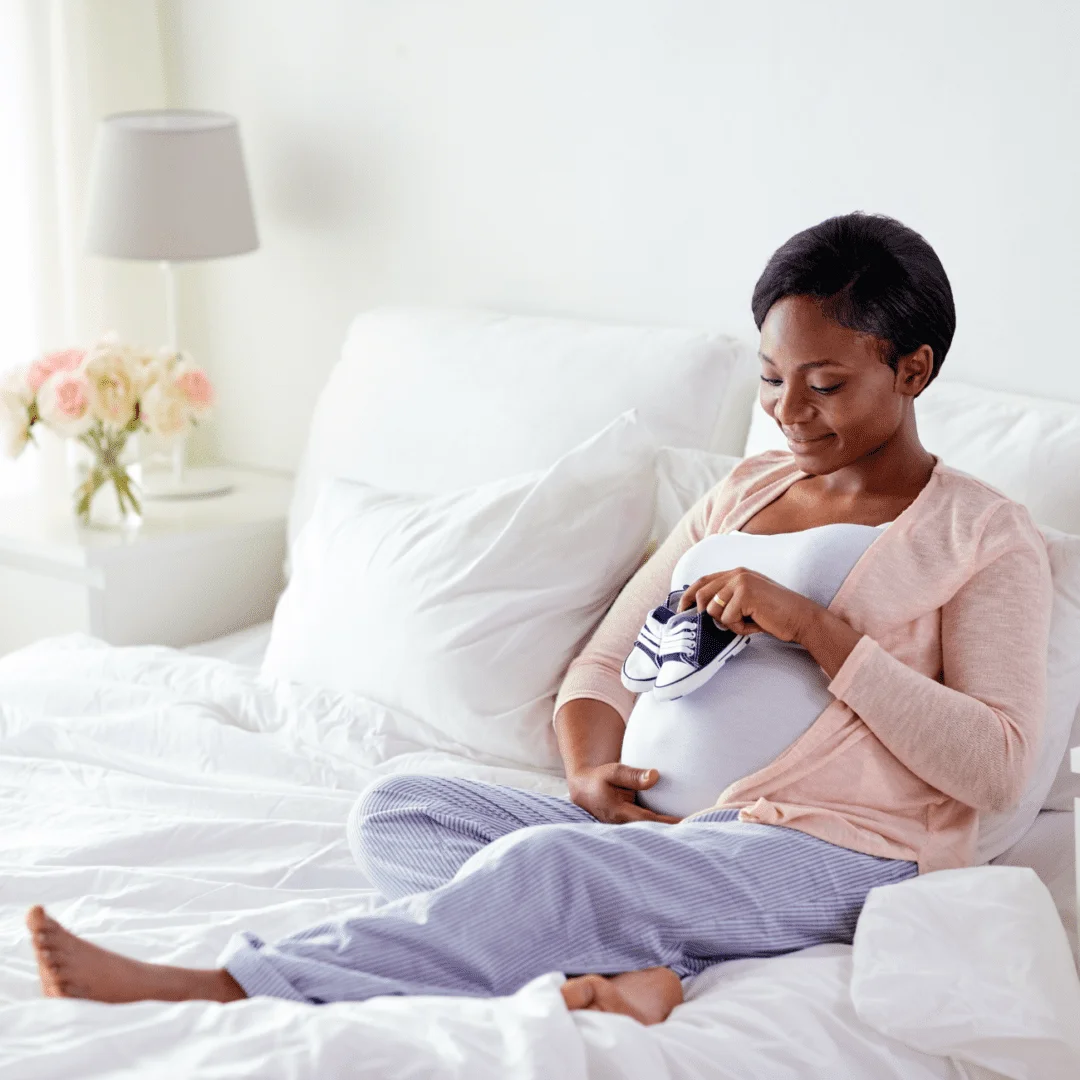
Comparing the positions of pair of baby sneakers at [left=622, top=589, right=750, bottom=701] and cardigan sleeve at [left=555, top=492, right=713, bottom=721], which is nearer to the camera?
pair of baby sneakers at [left=622, top=589, right=750, bottom=701]

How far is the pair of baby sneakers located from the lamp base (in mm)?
1397

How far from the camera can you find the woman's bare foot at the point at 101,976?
3.72ft

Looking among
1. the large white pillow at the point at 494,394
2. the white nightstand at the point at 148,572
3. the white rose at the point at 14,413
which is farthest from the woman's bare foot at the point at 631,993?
the white rose at the point at 14,413

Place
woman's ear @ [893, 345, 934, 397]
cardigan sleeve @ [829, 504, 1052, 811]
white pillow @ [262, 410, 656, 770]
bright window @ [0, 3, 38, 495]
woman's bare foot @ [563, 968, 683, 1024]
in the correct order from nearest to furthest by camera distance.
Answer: woman's bare foot @ [563, 968, 683, 1024]
cardigan sleeve @ [829, 504, 1052, 811]
woman's ear @ [893, 345, 934, 397]
white pillow @ [262, 410, 656, 770]
bright window @ [0, 3, 38, 495]

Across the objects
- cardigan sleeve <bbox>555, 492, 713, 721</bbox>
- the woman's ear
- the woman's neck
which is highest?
the woman's ear

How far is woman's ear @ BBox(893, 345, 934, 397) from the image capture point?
147 cm

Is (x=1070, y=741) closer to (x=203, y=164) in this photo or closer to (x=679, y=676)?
(x=679, y=676)

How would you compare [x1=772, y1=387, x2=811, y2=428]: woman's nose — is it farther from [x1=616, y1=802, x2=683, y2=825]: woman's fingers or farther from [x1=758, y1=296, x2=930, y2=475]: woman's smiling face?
[x1=616, y1=802, x2=683, y2=825]: woman's fingers

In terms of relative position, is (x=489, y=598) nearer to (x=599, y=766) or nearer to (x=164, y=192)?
(x=599, y=766)

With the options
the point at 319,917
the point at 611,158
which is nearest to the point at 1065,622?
the point at 319,917

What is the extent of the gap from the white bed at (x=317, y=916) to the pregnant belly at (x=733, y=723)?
Result: 0.67ft

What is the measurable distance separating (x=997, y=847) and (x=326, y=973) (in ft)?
2.35

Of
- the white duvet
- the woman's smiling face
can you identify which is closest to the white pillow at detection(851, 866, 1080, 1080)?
the white duvet

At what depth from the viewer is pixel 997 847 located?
1.51 metres
